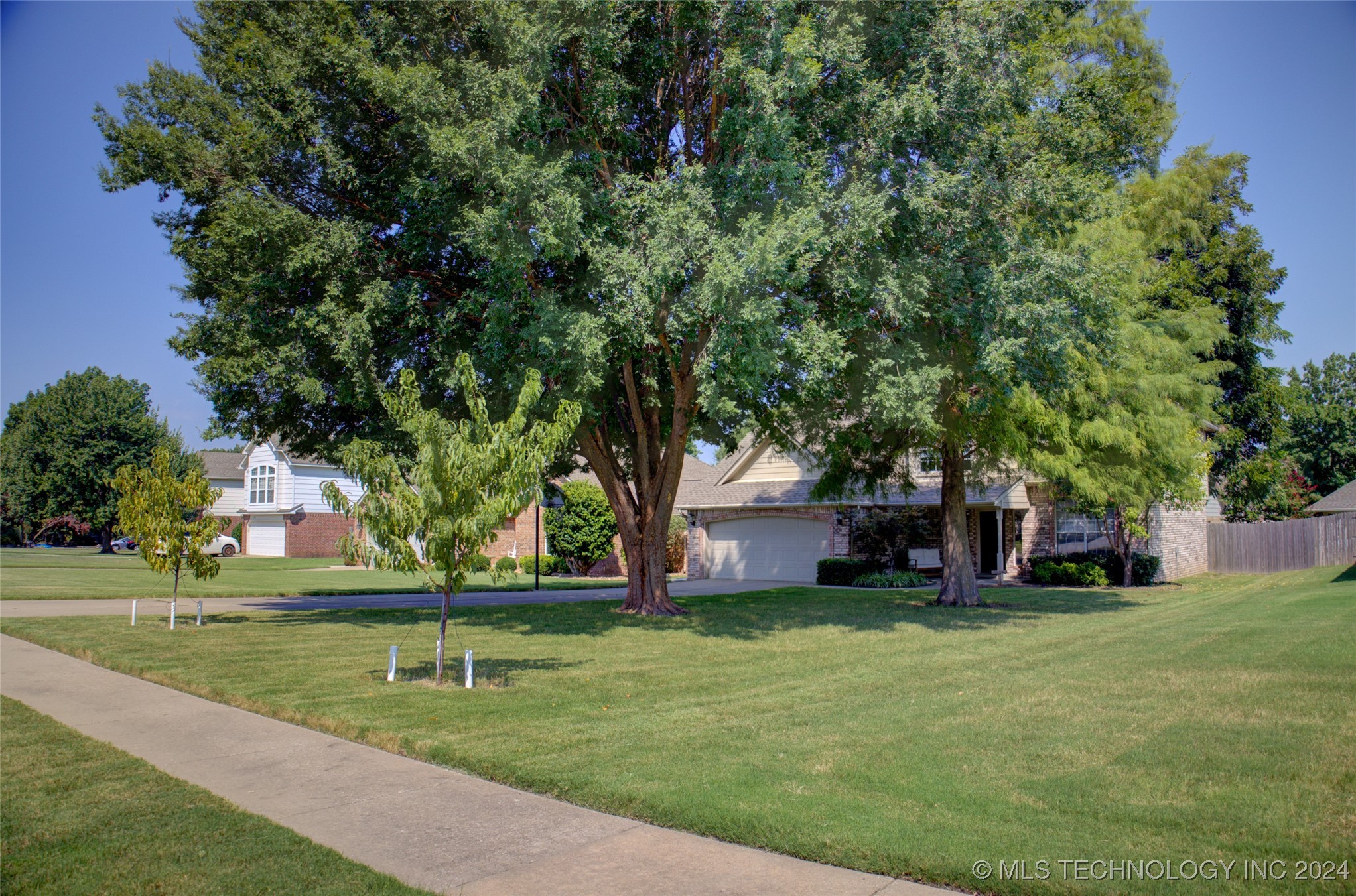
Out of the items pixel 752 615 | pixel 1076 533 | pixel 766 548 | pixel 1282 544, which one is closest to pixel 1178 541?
pixel 1076 533

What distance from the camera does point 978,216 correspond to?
14.9 metres

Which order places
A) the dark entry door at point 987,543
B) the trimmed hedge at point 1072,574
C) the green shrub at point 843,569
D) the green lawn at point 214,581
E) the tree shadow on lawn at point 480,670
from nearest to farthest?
the tree shadow on lawn at point 480,670, the green lawn at point 214,581, the trimmed hedge at point 1072,574, the green shrub at point 843,569, the dark entry door at point 987,543

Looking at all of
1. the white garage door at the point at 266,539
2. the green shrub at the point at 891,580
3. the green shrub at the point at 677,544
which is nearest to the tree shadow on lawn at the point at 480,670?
the green shrub at the point at 891,580

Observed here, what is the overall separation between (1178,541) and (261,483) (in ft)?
151

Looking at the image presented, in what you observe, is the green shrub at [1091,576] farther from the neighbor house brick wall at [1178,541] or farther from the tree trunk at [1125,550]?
the neighbor house brick wall at [1178,541]

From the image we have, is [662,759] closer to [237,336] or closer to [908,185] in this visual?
[908,185]

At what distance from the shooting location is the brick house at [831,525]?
30062mm

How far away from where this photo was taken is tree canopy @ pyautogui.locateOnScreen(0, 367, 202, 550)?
174ft

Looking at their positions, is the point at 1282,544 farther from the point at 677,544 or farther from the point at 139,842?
the point at 139,842

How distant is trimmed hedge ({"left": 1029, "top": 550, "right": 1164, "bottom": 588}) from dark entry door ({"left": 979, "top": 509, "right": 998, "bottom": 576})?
2357mm

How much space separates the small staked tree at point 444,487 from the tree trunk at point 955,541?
1317cm

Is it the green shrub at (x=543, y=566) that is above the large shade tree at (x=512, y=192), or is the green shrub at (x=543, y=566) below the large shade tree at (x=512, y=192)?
below

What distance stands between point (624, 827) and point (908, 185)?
11608mm

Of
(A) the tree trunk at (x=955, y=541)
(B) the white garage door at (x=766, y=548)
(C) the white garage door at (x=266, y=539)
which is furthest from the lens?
(C) the white garage door at (x=266, y=539)
